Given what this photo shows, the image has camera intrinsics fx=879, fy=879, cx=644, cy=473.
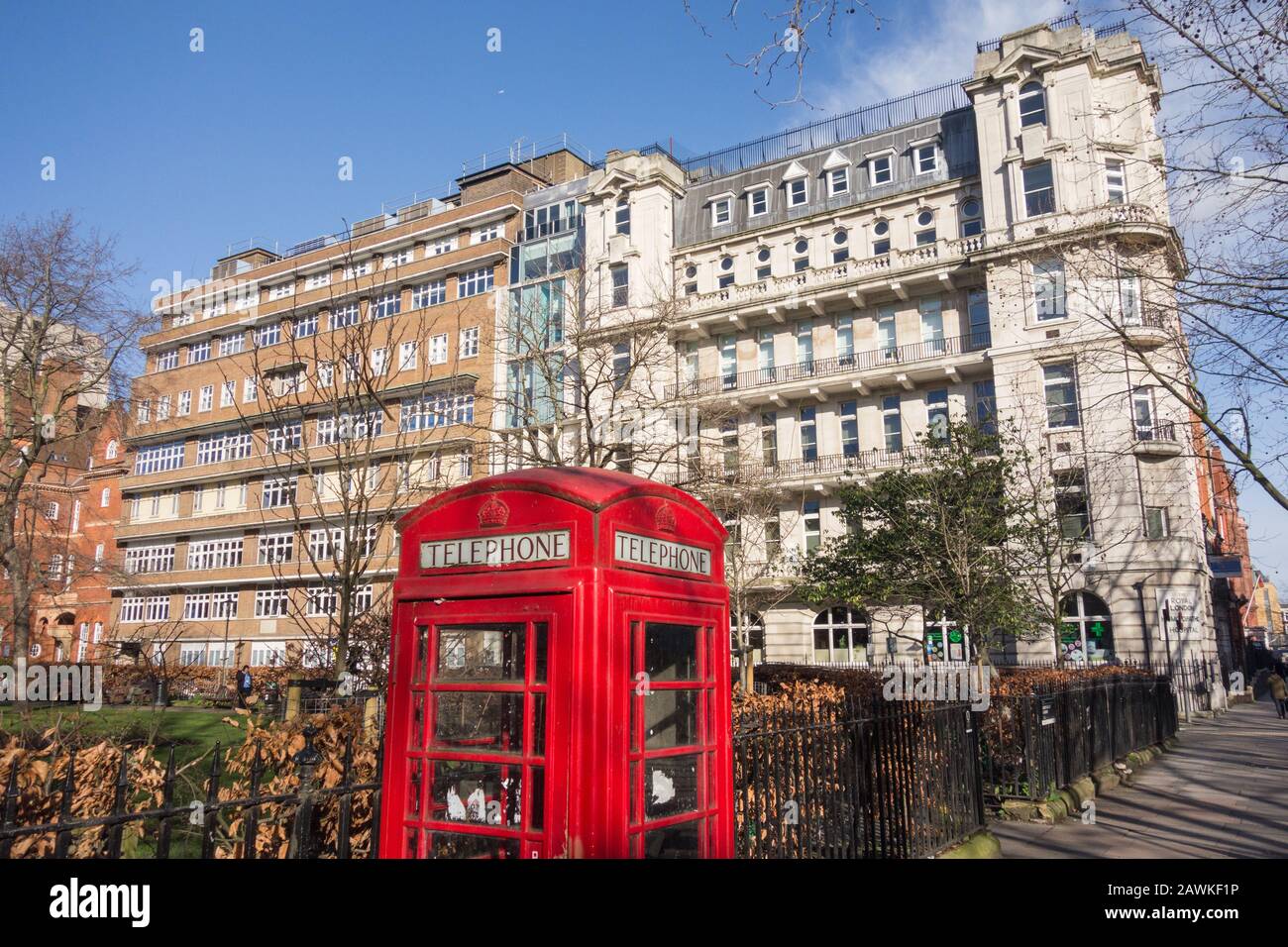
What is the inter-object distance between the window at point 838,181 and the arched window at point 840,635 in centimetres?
1785

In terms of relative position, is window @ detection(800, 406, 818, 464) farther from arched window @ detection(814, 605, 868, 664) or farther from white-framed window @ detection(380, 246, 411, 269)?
white-framed window @ detection(380, 246, 411, 269)

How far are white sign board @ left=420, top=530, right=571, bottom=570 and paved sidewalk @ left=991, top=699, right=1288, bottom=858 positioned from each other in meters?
6.66

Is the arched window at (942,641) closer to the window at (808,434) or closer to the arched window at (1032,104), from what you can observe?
the window at (808,434)

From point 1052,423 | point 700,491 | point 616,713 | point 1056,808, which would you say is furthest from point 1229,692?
point 616,713

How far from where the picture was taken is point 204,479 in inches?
1975

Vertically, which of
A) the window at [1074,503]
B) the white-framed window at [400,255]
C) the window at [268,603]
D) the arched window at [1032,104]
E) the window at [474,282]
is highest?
the white-framed window at [400,255]

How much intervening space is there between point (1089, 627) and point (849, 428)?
38.2ft

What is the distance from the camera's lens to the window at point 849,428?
3603 centimetres

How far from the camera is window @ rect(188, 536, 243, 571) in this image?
47344mm

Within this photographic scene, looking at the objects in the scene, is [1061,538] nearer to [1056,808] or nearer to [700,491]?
[700,491]

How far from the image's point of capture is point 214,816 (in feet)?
12.2

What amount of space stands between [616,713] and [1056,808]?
886 cm

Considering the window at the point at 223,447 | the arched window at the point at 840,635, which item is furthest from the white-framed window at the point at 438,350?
the arched window at the point at 840,635
